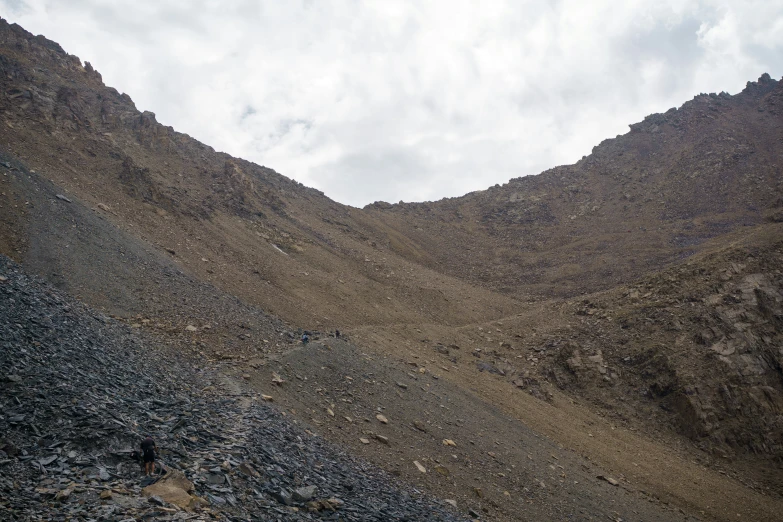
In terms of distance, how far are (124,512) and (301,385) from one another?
8143mm

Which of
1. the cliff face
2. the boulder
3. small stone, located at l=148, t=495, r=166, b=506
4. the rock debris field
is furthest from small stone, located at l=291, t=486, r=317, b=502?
the cliff face

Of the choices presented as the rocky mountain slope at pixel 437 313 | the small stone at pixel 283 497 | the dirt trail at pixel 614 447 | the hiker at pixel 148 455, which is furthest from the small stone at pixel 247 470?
the dirt trail at pixel 614 447


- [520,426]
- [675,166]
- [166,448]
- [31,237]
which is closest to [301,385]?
[166,448]

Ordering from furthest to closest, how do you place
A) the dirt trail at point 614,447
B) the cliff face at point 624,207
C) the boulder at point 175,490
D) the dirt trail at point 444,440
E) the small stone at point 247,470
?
the cliff face at point 624,207 → the dirt trail at point 614,447 → the dirt trail at point 444,440 → the small stone at point 247,470 → the boulder at point 175,490

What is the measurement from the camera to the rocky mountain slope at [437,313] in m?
14.7

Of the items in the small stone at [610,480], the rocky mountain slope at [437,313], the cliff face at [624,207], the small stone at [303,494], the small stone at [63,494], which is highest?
the cliff face at [624,207]

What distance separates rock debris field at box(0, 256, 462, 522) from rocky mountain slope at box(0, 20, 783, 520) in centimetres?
107

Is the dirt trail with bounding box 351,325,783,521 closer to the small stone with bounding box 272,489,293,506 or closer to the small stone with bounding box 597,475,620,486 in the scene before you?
the small stone with bounding box 597,475,620,486

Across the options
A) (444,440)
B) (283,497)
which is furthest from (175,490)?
(444,440)

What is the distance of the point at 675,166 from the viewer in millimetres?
54125

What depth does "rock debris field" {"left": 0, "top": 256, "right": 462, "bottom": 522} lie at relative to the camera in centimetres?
657

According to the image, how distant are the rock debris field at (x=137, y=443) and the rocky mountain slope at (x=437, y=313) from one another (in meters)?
1.07

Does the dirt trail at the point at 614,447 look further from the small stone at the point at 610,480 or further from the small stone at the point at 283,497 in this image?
the small stone at the point at 283,497

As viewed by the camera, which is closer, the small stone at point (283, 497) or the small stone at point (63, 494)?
the small stone at point (63, 494)
